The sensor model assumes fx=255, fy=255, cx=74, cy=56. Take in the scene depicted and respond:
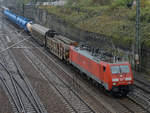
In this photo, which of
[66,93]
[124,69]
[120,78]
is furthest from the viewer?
[66,93]

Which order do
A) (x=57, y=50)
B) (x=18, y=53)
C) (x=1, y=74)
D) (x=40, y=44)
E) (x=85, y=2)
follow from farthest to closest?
(x=85, y=2)
(x=40, y=44)
(x=18, y=53)
(x=57, y=50)
(x=1, y=74)

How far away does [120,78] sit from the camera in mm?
17062

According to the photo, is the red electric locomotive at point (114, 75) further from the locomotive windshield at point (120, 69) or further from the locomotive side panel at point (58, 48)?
the locomotive side panel at point (58, 48)

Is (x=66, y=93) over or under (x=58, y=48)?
under

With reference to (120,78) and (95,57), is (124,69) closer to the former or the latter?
(120,78)

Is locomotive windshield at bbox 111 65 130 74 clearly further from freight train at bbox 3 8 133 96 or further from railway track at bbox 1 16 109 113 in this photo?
railway track at bbox 1 16 109 113

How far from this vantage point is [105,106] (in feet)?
53.7

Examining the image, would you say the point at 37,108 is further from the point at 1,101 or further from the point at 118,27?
the point at 118,27

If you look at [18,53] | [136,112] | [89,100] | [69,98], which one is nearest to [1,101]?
[69,98]

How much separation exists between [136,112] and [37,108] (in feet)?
20.3

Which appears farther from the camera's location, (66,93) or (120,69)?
(66,93)

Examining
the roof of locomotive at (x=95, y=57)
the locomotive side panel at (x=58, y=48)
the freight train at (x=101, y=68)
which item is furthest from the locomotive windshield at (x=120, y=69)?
the locomotive side panel at (x=58, y=48)

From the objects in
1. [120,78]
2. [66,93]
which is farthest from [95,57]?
[66,93]

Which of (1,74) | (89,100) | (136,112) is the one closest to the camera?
(136,112)
